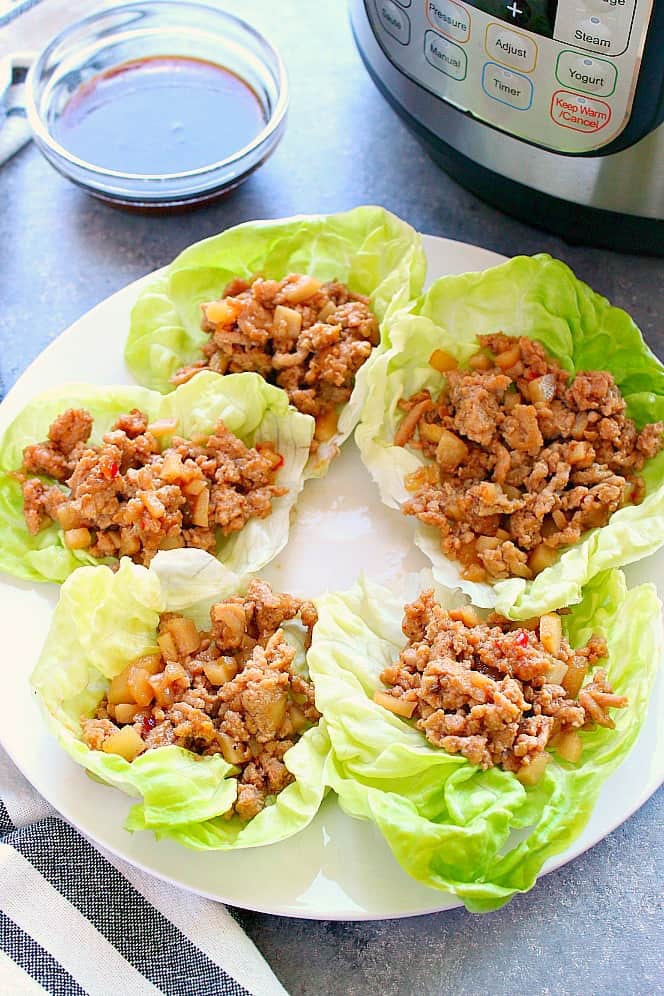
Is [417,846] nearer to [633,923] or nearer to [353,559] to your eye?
[633,923]

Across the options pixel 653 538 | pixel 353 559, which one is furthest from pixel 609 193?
pixel 353 559

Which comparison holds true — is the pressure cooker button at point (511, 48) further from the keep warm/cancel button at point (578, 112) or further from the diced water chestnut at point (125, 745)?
the diced water chestnut at point (125, 745)

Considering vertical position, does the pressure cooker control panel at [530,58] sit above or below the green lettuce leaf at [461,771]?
above

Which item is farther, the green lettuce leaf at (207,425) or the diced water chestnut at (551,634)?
the green lettuce leaf at (207,425)

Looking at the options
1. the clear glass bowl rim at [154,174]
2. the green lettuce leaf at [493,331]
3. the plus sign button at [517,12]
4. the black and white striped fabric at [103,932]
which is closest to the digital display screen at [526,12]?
the plus sign button at [517,12]

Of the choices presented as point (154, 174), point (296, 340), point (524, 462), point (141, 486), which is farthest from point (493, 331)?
point (154, 174)

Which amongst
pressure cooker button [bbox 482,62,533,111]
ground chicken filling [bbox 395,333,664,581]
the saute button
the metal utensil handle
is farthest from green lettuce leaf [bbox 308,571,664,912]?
the metal utensil handle
